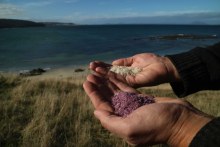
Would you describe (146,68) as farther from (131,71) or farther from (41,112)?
(41,112)

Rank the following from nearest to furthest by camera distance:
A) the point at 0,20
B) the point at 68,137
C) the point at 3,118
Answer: the point at 68,137 < the point at 3,118 < the point at 0,20

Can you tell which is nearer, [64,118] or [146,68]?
[146,68]

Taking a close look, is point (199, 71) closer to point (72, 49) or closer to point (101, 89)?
point (101, 89)

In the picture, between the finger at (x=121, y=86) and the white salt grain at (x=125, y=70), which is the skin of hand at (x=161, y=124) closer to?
the finger at (x=121, y=86)

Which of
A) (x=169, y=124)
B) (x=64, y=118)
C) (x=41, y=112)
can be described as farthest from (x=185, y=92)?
(x=41, y=112)

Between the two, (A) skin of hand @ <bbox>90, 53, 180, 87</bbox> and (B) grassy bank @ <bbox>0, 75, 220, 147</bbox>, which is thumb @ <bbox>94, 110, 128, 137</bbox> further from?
(B) grassy bank @ <bbox>0, 75, 220, 147</bbox>

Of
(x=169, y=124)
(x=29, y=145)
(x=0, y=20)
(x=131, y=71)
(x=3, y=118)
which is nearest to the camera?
(x=169, y=124)

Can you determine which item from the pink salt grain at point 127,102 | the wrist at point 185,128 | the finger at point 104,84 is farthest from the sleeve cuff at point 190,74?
the wrist at point 185,128
